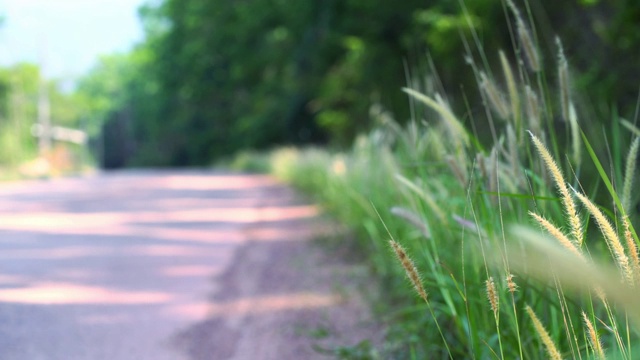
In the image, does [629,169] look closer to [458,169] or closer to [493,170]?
[493,170]

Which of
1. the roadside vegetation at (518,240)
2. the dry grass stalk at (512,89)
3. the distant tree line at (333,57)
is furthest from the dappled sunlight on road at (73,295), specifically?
the dry grass stalk at (512,89)

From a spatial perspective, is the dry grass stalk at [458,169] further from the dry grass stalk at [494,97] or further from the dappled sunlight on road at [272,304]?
the dappled sunlight on road at [272,304]

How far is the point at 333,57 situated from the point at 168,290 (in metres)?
15.8

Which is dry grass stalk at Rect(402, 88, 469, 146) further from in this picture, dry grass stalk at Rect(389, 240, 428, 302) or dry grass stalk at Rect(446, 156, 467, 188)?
dry grass stalk at Rect(389, 240, 428, 302)

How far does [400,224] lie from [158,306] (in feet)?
5.15

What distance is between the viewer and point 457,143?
2.97m

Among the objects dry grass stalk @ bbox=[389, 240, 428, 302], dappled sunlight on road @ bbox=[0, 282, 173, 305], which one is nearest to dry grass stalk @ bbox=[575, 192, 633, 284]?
dry grass stalk @ bbox=[389, 240, 428, 302]

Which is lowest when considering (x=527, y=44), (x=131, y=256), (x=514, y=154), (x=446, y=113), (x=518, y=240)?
(x=131, y=256)

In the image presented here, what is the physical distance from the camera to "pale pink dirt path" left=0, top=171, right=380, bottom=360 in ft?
14.0

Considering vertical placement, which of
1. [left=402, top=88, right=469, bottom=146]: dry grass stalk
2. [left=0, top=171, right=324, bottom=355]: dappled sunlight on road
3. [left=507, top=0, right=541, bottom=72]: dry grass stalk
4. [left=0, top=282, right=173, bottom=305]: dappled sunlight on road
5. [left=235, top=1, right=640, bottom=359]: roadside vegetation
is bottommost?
[left=0, top=171, right=324, bottom=355]: dappled sunlight on road

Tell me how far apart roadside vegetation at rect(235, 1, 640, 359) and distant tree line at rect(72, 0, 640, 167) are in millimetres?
258

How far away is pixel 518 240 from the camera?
9.18ft

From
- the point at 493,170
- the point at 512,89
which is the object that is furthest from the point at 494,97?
the point at 493,170

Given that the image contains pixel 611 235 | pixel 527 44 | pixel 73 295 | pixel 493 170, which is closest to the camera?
pixel 611 235
